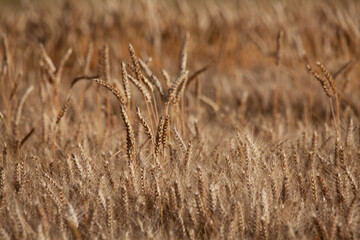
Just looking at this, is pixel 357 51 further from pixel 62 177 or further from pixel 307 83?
pixel 62 177

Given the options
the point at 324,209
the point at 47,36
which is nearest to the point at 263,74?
the point at 47,36

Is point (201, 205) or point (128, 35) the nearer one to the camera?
point (201, 205)

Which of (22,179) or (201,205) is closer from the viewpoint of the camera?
(201,205)

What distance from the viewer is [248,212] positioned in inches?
51.1

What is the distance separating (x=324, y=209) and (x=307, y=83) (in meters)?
2.17

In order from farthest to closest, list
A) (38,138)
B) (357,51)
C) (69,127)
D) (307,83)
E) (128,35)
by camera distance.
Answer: (128,35)
(307,83)
(357,51)
(69,127)
(38,138)

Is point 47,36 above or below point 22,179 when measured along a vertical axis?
above

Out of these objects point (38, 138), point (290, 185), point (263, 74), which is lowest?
point (290, 185)

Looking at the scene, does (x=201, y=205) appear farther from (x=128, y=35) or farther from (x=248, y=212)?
(x=128, y=35)

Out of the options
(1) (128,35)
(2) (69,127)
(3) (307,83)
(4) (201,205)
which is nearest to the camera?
(4) (201,205)

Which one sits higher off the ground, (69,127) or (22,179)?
(69,127)

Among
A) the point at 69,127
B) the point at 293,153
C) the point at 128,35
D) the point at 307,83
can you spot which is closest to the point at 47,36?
the point at 128,35

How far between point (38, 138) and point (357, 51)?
7.33 ft

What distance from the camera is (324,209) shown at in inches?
50.8
